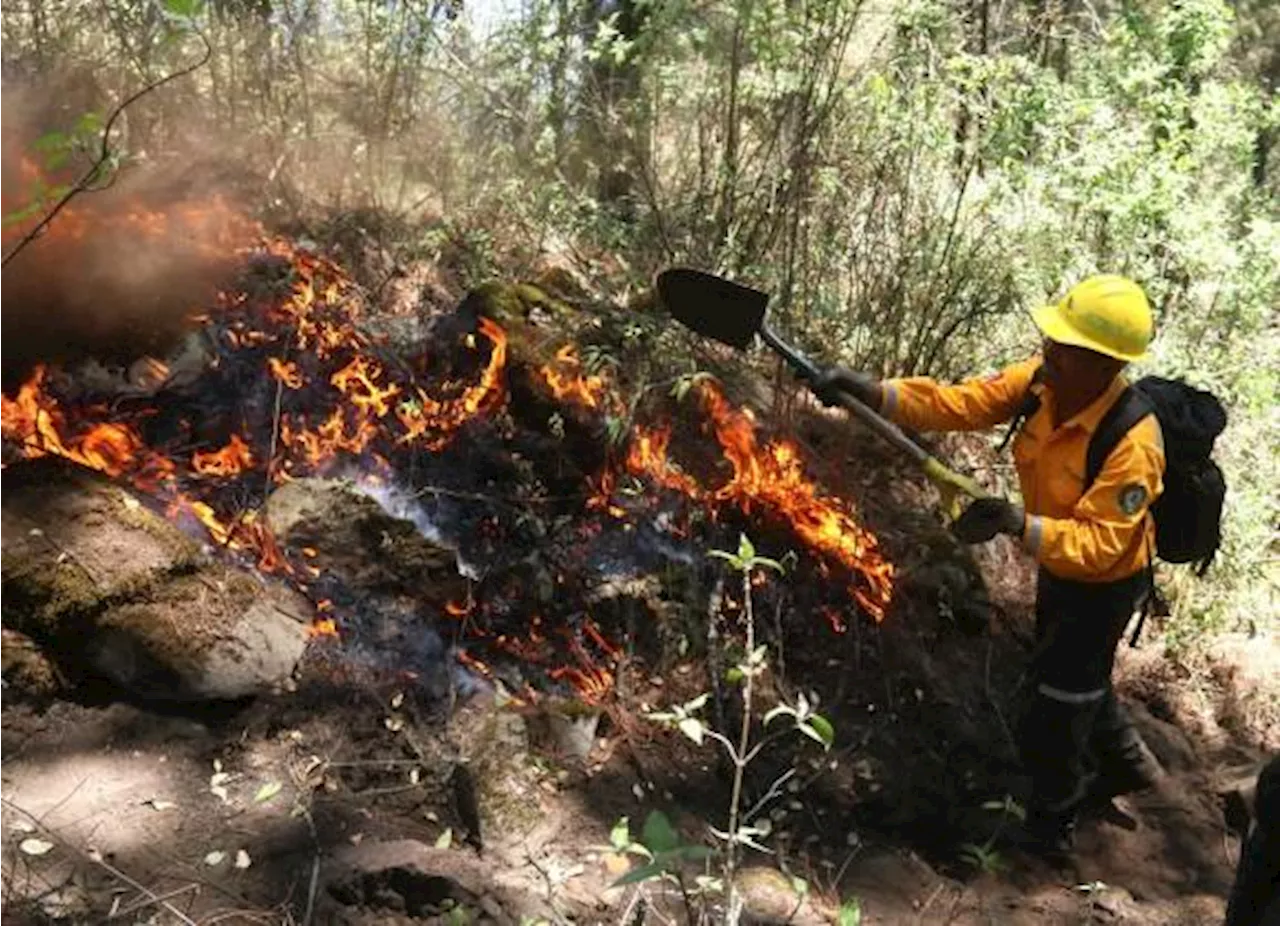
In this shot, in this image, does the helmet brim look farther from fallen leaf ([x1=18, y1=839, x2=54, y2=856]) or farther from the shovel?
fallen leaf ([x1=18, y1=839, x2=54, y2=856])

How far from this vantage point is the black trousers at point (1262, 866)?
89.5 inches

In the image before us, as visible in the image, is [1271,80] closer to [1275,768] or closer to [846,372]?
[846,372]

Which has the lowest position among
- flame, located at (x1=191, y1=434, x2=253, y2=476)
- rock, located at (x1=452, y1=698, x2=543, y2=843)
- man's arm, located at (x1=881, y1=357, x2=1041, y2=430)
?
rock, located at (x1=452, y1=698, x2=543, y2=843)

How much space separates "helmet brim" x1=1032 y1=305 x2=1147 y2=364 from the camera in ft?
12.8

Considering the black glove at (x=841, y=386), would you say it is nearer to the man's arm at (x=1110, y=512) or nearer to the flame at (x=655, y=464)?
the man's arm at (x=1110, y=512)

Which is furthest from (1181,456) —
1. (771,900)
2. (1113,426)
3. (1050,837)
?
(771,900)

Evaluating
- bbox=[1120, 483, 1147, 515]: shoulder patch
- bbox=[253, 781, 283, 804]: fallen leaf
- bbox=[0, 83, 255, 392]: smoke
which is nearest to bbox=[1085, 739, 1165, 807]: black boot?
bbox=[1120, 483, 1147, 515]: shoulder patch

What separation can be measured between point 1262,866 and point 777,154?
202 inches

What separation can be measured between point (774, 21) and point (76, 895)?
5.61 metres

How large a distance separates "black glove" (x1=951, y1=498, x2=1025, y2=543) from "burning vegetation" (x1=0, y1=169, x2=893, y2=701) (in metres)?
1.59

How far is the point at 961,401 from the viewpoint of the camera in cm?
456

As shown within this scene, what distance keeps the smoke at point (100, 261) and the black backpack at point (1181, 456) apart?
4663 mm

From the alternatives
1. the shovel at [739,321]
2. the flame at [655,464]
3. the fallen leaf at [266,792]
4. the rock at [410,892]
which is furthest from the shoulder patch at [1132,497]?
the fallen leaf at [266,792]

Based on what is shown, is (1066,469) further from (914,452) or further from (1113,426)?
(914,452)
